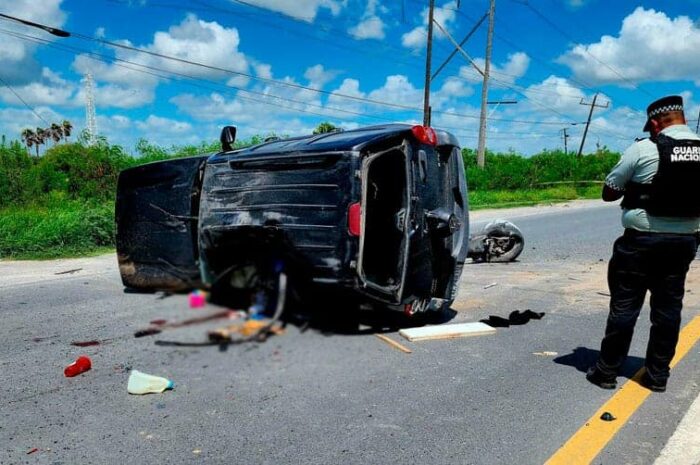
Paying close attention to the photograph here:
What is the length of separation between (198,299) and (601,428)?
225 cm

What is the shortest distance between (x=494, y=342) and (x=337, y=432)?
2023mm

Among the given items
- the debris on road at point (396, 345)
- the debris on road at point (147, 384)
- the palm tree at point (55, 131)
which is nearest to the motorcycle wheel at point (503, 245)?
the debris on road at point (396, 345)

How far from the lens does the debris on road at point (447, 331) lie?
4.32 meters

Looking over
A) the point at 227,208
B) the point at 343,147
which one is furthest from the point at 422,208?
the point at 227,208

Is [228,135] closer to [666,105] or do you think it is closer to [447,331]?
[447,331]

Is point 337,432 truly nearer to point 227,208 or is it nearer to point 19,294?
point 227,208

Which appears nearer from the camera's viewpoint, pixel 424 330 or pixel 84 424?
pixel 84 424

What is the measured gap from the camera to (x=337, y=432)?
9.43 ft

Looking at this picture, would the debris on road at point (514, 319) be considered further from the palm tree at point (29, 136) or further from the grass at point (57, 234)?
the palm tree at point (29, 136)

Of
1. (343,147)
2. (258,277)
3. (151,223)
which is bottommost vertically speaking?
(258,277)

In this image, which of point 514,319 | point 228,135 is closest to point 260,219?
point 228,135

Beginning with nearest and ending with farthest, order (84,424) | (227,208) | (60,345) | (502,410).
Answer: (227,208) → (84,424) → (502,410) → (60,345)

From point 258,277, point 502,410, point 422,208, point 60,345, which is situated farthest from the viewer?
point 60,345

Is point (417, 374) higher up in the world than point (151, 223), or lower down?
lower down
